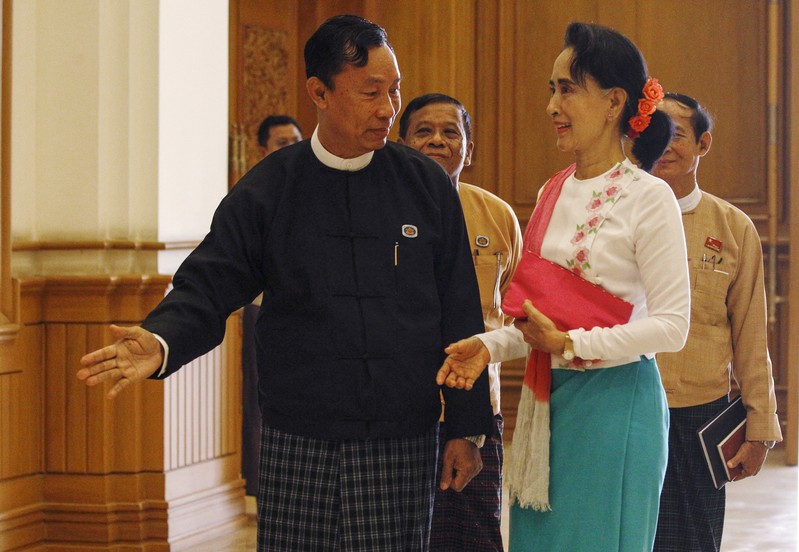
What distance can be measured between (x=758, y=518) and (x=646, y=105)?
11.0ft

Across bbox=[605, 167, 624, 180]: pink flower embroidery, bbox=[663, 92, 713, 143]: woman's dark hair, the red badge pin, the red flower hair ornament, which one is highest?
bbox=[663, 92, 713, 143]: woman's dark hair

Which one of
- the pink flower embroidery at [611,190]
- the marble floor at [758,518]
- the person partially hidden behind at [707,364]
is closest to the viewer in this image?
the pink flower embroidery at [611,190]

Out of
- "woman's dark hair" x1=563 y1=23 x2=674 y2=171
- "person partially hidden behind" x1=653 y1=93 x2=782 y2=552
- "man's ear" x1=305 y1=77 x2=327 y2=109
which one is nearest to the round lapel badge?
"man's ear" x1=305 y1=77 x2=327 y2=109

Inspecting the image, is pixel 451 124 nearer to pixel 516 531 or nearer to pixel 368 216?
pixel 368 216

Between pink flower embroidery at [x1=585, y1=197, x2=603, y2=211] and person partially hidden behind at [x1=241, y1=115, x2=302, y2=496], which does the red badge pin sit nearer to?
pink flower embroidery at [x1=585, y1=197, x2=603, y2=211]

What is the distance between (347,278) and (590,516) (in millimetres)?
661

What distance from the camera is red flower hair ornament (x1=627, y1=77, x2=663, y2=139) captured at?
2.30m

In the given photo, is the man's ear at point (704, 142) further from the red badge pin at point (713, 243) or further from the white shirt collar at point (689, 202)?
the red badge pin at point (713, 243)

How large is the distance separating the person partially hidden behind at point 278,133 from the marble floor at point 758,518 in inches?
63.0

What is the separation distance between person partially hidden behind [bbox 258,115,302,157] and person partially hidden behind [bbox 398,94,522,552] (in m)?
1.99

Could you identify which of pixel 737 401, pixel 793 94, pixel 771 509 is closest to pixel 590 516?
pixel 737 401

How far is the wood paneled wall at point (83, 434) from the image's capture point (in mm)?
4082

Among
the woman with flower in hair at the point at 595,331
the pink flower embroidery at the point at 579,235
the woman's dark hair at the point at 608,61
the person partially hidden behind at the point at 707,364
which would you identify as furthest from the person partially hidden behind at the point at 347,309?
the person partially hidden behind at the point at 707,364

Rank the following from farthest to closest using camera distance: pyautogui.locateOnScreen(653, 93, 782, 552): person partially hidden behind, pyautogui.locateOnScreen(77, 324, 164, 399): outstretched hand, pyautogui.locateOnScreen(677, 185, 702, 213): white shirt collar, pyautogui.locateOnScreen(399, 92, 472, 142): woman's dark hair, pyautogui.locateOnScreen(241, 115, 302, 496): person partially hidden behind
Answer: pyautogui.locateOnScreen(241, 115, 302, 496): person partially hidden behind
pyautogui.locateOnScreen(399, 92, 472, 142): woman's dark hair
pyautogui.locateOnScreen(677, 185, 702, 213): white shirt collar
pyautogui.locateOnScreen(653, 93, 782, 552): person partially hidden behind
pyautogui.locateOnScreen(77, 324, 164, 399): outstretched hand
